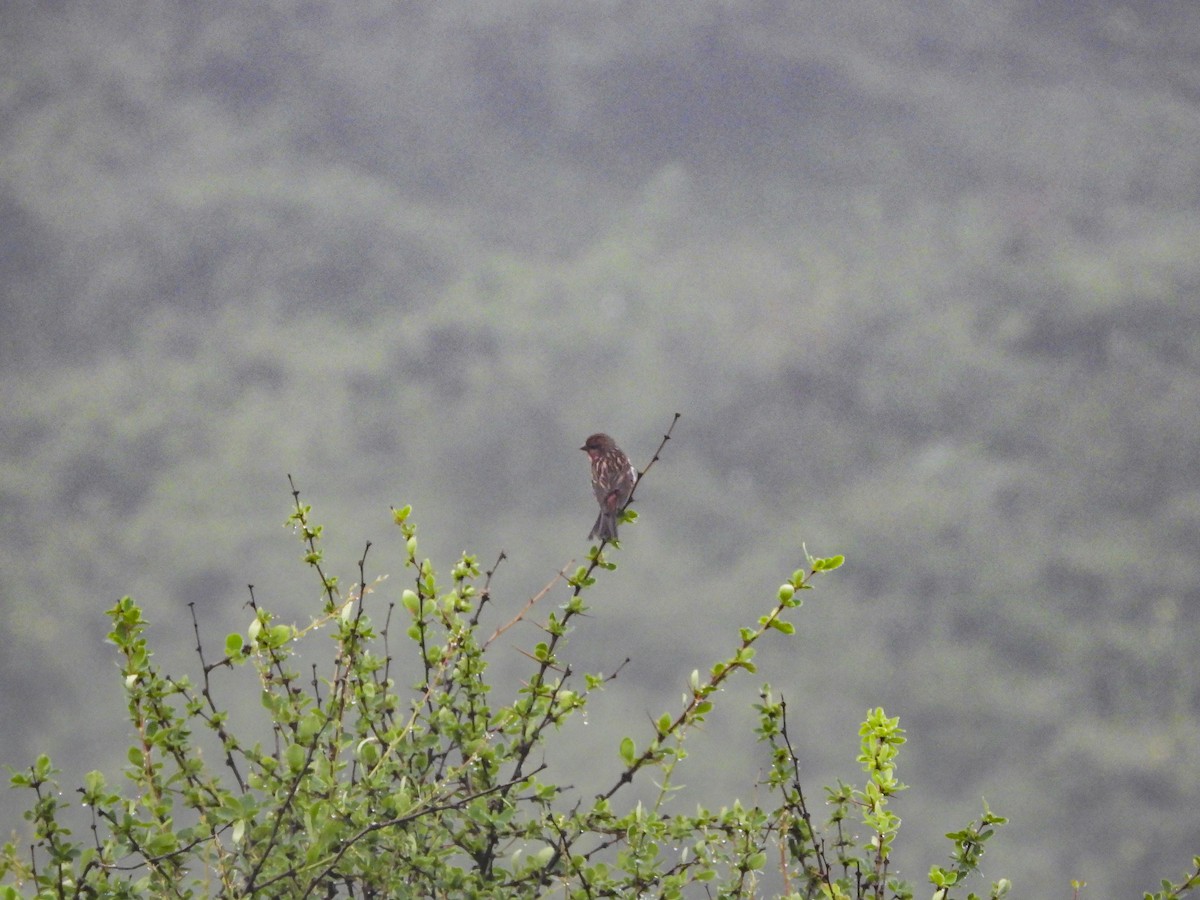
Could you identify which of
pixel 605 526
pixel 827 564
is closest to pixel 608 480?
pixel 605 526

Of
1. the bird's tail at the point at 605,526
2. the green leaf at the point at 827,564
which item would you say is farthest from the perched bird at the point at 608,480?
the green leaf at the point at 827,564

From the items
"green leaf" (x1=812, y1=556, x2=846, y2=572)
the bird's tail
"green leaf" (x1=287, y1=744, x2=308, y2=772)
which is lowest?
"green leaf" (x1=287, y1=744, x2=308, y2=772)

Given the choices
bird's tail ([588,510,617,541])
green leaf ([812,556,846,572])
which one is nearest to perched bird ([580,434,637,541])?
bird's tail ([588,510,617,541])

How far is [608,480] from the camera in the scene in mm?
8320

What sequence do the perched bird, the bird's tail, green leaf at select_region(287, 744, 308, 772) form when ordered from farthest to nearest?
the perched bird, the bird's tail, green leaf at select_region(287, 744, 308, 772)

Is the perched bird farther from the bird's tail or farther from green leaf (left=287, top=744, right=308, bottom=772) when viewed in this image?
green leaf (left=287, top=744, right=308, bottom=772)

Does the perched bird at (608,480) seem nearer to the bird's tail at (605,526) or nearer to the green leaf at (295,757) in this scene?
the bird's tail at (605,526)

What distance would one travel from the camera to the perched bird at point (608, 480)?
265 inches

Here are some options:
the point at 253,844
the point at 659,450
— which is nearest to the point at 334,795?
the point at 253,844

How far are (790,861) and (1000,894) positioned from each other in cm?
94

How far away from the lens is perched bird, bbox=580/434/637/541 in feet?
22.1

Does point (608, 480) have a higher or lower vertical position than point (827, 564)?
higher

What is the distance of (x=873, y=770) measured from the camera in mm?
5445

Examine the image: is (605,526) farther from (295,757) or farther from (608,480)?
(295,757)
